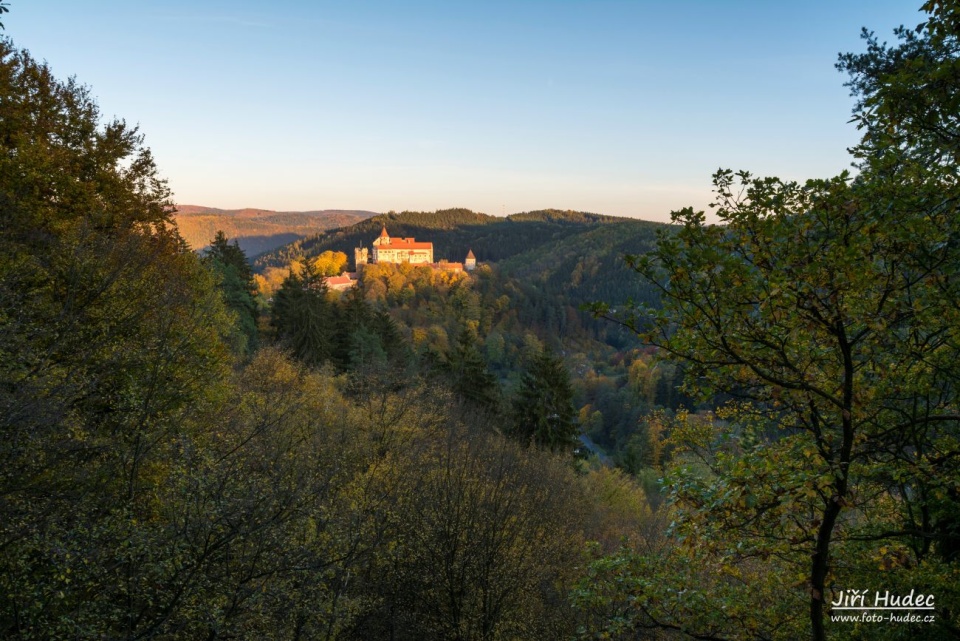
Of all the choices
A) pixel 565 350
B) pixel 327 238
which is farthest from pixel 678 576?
pixel 327 238

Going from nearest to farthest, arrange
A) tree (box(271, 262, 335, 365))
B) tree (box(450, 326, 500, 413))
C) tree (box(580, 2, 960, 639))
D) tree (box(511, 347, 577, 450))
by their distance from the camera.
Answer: tree (box(580, 2, 960, 639)) < tree (box(511, 347, 577, 450)) < tree (box(450, 326, 500, 413)) < tree (box(271, 262, 335, 365))

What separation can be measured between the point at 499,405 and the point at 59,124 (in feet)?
89.2

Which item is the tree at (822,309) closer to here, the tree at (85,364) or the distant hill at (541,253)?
the tree at (85,364)

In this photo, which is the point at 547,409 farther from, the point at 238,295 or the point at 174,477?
the point at 174,477

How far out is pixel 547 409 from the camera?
30.9m

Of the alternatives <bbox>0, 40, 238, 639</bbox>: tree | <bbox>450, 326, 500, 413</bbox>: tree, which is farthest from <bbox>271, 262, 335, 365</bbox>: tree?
<bbox>0, 40, 238, 639</bbox>: tree

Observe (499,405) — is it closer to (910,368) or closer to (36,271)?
(36,271)

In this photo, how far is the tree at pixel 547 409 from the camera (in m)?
30.5

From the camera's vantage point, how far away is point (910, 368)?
4637mm

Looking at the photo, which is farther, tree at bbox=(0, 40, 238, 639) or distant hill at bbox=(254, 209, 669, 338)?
distant hill at bbox=(254, 209, 669, 338)

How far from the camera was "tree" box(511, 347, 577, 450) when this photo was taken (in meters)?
30.5

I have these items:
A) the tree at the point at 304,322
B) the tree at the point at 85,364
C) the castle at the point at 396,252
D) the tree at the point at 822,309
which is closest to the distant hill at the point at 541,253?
the castle at the point at 396,252

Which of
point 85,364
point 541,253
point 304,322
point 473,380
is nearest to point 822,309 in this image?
point 85,364

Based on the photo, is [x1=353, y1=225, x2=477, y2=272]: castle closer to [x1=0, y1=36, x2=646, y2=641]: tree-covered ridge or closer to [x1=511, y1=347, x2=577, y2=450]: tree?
[x1=511, y1=347, x2=577, y2=450]: tree
